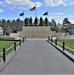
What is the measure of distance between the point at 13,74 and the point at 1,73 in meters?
0.56

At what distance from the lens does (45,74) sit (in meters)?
8.94

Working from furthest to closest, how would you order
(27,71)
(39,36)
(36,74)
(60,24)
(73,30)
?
(60,24) < (73,30) < (39,36) < (27,71) < (36,74)

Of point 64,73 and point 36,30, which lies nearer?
point 64,73

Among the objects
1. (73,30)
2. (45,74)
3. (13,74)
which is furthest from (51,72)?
(73,30)

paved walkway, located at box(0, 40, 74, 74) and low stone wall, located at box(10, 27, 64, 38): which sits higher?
paved walkway, located at box(0, 40, 74, 74)

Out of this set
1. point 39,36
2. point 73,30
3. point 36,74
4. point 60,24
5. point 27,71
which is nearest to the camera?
point 36,74

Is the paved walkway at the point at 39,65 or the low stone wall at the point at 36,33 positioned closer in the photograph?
the paved walkway at the point at 39,65

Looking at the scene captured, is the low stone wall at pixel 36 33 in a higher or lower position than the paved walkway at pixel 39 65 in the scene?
lower

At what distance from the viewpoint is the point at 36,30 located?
6362cm

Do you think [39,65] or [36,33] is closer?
[39,65]

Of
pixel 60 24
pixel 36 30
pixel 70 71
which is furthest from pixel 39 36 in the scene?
pixel 60 24

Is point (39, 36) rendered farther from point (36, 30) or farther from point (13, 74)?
point (13, 74)

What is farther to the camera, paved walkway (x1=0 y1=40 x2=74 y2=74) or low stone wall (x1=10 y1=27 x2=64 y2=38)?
low stone wall (x1=10 y1=27 x2=64 y2=38)

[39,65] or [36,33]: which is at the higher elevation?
[39,65]
